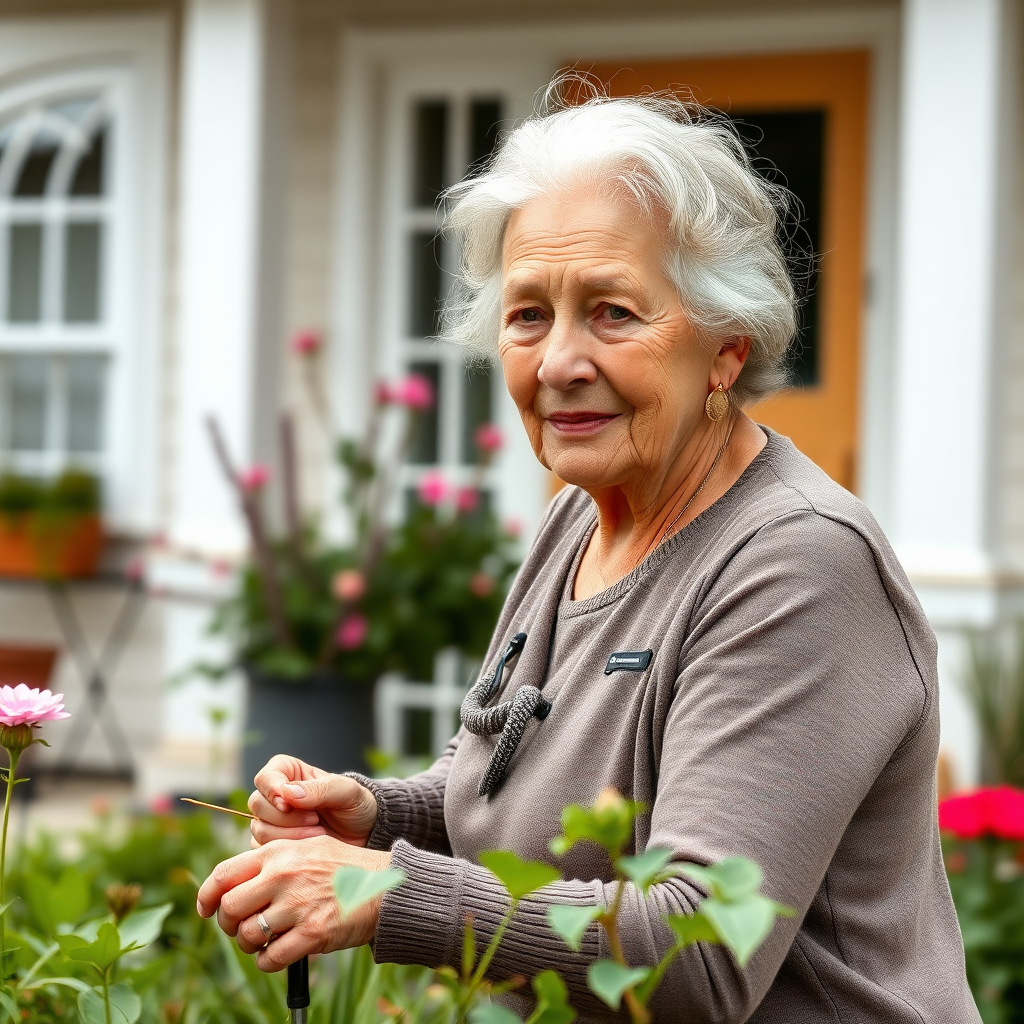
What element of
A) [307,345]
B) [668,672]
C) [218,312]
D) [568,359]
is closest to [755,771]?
[668,672]

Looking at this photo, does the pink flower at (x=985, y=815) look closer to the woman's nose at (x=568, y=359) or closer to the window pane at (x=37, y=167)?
the woman's nose at (x=568, y=359)

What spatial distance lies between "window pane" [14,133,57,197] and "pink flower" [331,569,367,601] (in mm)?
2758

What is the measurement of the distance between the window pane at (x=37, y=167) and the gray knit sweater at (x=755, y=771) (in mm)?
5088

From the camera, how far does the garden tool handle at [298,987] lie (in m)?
1.46

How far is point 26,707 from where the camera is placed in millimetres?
1396

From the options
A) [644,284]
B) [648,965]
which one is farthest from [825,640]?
[644,284]

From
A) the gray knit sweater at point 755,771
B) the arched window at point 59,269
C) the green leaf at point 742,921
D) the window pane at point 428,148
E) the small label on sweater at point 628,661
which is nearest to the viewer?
the green leaf at point 742,921

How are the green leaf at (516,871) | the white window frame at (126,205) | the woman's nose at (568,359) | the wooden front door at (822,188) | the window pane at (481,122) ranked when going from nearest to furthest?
the green leaf at (516,871), the woman's nose at (568,359), the wooden front door at (822,188), the window pane at (481,122), the white window frame at (126,205)

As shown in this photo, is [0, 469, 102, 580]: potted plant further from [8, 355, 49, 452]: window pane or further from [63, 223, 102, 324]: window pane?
[63, 223, 102, 324]: window pane

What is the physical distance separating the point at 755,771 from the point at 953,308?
3183 millimetres

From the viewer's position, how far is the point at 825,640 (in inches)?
56.0

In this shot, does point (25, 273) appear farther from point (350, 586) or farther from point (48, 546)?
point (350, 586)

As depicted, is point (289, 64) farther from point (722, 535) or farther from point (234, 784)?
point (722, 535)

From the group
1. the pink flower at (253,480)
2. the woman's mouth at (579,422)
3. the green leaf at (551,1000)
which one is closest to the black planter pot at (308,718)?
the pink flower at (253,480)
